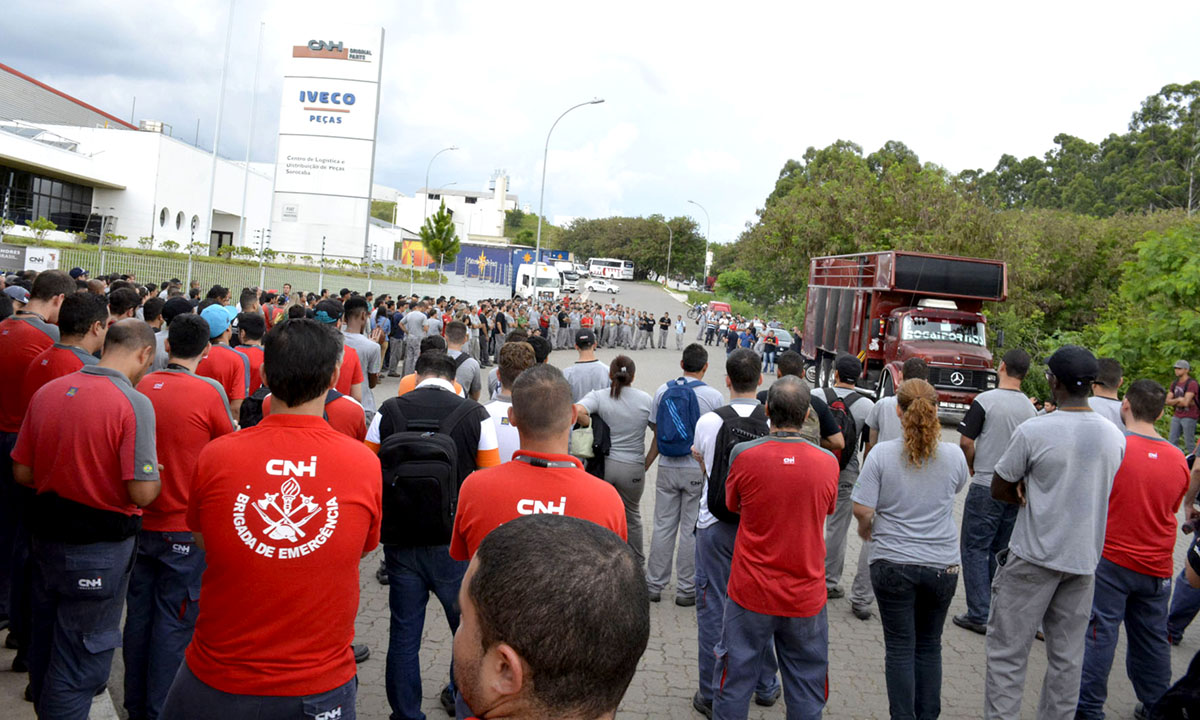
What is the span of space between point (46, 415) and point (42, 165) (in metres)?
38.5

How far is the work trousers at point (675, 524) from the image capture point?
21.5 ft

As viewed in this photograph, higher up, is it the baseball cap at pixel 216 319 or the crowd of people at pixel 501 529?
the baseball cap at pixel 216 319

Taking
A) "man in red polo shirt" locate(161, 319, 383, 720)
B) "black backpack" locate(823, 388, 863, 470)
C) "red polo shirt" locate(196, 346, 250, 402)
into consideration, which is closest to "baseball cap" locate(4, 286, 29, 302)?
"red polo shirt" locate(196, 346, 250, 402)

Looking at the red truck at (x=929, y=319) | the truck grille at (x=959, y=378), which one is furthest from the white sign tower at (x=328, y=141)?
the truck grille at (x=959, y=378)

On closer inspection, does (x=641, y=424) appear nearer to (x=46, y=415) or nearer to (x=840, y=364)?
(x=840, y=364)

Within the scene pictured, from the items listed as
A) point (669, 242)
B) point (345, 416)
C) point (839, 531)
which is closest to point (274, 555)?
point (345, 416)

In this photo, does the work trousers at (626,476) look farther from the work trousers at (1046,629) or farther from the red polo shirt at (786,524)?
the work trousers at (1046,629)

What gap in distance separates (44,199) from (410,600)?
139 feet

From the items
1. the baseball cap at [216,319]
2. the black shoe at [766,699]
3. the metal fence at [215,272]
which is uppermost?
the metal fence at [215,272]

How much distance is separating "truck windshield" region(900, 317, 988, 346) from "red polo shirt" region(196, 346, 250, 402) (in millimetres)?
15813

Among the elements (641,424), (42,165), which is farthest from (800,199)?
(641,424)

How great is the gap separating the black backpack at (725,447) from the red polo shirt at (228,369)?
3.35 metres

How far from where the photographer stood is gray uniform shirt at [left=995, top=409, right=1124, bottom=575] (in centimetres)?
442

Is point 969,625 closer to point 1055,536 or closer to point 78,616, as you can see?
point 1055,536
